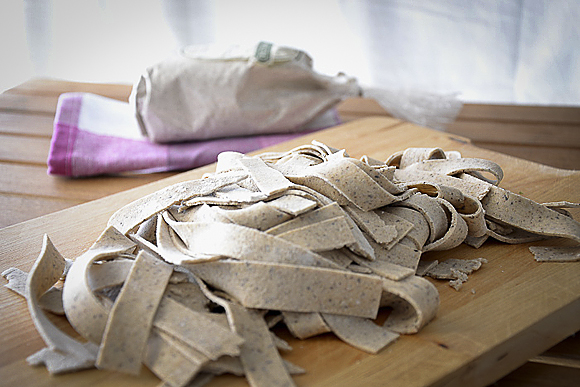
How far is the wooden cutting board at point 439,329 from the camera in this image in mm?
1020

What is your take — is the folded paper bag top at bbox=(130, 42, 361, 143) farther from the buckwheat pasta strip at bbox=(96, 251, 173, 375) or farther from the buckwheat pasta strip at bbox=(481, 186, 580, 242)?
the buckwheat pasta strip at bbox=(96, 251, 173, 375)

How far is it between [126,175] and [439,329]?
4.16 feet

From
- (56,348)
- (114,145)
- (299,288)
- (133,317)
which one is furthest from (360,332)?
(114,145)

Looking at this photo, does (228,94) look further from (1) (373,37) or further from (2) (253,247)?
(1) (373,37)

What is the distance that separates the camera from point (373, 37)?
10.9 feet

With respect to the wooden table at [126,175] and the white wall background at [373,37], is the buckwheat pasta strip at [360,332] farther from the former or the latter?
the white wall background at [373,37]

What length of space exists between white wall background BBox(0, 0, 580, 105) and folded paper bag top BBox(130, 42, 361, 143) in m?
1.01

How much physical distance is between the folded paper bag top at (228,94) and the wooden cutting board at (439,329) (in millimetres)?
611

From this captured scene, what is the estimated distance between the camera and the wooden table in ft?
4.10

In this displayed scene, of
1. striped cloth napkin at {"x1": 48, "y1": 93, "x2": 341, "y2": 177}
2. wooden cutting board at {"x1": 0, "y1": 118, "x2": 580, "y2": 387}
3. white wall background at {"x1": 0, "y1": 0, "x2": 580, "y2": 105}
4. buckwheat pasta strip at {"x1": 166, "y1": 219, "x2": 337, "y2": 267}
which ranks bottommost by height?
wooden cutting board at {"x1": 0, "y1": 118, "x2": 580, "y2": 387}

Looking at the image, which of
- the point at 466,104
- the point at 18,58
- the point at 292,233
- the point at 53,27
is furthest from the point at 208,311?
the point at 53,27

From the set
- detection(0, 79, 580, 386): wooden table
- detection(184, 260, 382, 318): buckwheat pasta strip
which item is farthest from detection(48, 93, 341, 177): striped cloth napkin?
detection(184, 260, 382, 318): buckwheat pasta strip

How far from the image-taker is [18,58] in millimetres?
2746

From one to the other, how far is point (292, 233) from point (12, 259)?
2.22 feet
